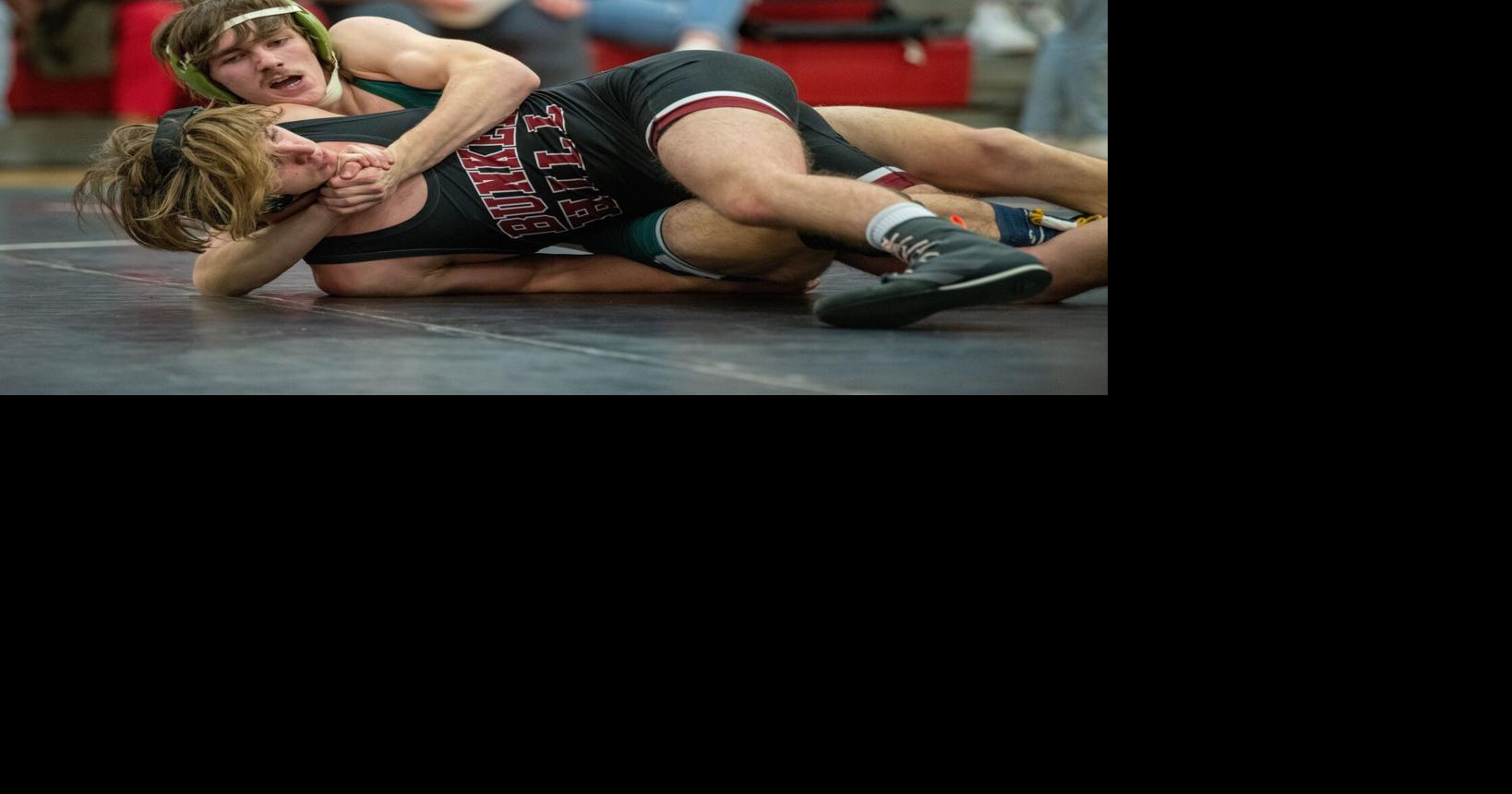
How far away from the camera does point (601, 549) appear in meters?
1.60

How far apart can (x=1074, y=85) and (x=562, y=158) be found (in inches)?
142

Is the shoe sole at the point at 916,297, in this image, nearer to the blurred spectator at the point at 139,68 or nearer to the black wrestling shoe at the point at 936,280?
the black wrestling shoe at the point at 936,280

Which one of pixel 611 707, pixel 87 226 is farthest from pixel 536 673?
pixel 87 226

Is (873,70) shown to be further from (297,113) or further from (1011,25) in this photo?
(297,113)

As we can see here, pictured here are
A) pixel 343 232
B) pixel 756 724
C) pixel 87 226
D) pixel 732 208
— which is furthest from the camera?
pixel 87 226

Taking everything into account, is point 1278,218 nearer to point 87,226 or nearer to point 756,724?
point 756,724

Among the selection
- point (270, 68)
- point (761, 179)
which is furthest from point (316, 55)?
point (761, 179)

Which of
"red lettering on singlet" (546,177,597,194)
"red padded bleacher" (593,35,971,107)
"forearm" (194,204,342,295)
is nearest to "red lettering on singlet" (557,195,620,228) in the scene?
"red lettering on singlet" (546,177,597,194)

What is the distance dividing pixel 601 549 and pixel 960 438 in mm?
372

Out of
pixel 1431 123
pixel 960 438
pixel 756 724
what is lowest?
pixel 756 724

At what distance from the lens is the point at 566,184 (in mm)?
2424

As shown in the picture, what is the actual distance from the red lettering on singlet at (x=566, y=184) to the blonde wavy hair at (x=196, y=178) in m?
0.40

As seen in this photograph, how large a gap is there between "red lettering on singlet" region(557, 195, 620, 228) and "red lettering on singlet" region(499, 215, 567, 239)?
0.08 feet

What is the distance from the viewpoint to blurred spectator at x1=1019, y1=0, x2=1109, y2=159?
18.0 feet
